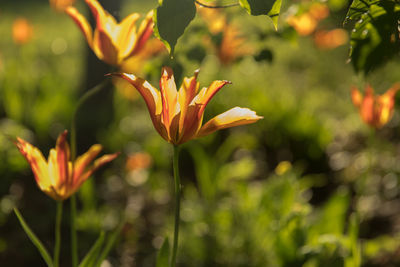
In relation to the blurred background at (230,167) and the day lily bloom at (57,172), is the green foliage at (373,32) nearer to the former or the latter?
the blurred background at (230,167)

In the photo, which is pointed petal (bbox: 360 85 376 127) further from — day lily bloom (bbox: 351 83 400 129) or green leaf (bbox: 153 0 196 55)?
green leaf (bbox: 153 0 196 55)

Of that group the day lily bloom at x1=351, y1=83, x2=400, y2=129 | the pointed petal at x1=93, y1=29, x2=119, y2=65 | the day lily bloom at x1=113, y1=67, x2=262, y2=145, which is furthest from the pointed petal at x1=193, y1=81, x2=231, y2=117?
the day lily bloom at x1=351, y1=83, x2=400, y2=129

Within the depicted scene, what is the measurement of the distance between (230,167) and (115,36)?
1.55 metres

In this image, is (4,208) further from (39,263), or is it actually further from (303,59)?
(303,59)

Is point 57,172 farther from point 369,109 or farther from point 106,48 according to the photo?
point 369,109

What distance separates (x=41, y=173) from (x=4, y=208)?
1.12 m

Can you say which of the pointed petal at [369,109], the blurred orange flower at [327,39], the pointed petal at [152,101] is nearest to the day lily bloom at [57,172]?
the pointed petal at [152,101]

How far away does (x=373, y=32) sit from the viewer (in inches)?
40.6

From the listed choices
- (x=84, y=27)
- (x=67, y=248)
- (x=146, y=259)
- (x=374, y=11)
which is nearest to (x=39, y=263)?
(x=67, y=248)

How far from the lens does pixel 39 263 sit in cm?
211

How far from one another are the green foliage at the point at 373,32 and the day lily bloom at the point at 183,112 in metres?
0.31

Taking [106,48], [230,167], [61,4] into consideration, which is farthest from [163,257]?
[61,4]

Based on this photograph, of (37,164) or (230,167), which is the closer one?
(37,164)

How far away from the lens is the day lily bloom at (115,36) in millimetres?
1245
